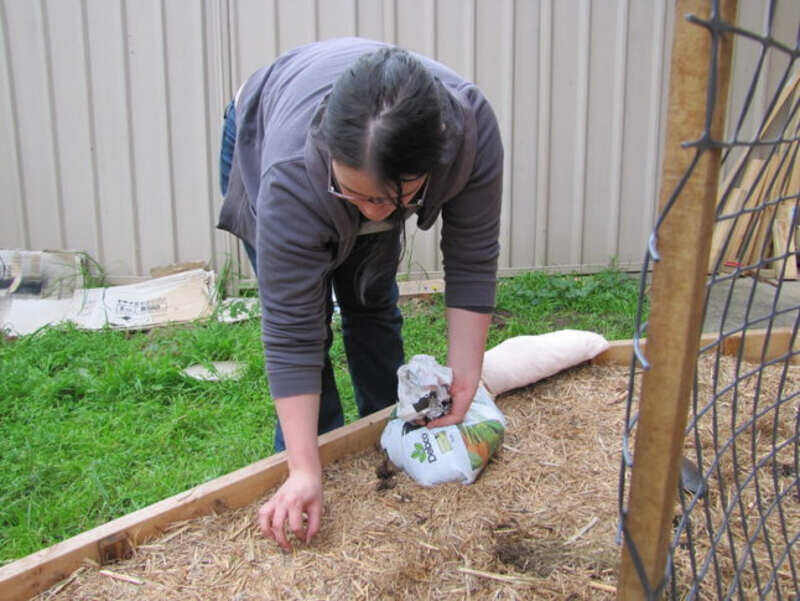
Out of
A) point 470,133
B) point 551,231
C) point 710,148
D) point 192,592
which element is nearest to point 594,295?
point 551,231

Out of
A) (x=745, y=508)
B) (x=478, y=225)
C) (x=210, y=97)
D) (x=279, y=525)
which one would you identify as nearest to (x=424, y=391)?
(x=478, y=225)

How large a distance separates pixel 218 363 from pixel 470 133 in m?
2.21

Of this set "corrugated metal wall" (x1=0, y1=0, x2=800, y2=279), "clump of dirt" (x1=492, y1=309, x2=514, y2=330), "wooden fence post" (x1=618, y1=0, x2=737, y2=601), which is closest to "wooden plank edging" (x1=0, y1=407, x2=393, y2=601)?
"wooden fence post" (x1=618, y1=0, x2=737, y2=601)

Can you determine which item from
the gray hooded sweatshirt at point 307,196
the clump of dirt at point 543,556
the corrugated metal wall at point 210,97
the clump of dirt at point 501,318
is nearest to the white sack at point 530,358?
the gray hooded sweatshirt at point 307,196

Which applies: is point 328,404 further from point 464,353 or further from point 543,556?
point 543,556

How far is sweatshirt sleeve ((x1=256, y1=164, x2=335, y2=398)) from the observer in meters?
1.43

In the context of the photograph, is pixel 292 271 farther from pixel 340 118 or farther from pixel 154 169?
pixel 154 169

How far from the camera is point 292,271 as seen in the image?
1.49 metres

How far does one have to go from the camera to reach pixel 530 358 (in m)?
2.46

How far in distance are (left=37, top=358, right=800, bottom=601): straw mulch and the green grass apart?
2.00 feet

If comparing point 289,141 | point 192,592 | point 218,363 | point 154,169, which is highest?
point 289,141

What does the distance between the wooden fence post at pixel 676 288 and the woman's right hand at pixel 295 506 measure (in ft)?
2.31

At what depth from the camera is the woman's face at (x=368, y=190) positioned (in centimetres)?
124

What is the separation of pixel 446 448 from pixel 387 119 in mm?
1030
